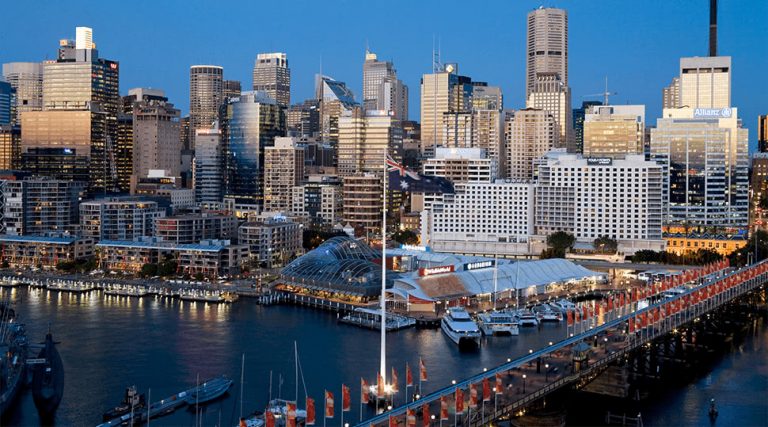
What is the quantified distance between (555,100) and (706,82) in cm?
3387

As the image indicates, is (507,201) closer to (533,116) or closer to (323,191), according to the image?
(323,191)

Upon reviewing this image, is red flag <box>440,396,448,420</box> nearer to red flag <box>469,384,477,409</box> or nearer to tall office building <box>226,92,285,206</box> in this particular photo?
red flag <box>469,384,477,409</box>

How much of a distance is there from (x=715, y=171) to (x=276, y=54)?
9882cm

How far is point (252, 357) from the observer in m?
34.0

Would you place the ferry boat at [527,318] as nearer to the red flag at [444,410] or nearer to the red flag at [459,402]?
the red flag at [459,402]

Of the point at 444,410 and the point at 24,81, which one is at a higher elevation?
the point at 24,81

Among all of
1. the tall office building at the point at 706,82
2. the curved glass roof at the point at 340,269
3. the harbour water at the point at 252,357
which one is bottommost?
the harbour water at the point at 252,357

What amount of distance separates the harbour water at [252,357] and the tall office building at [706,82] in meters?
59.3

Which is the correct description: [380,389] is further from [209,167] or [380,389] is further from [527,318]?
[209,167]

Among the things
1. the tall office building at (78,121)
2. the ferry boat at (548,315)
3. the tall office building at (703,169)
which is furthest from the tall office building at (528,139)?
the ferry boat at (548,315)

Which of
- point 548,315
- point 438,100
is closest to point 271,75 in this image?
point 438,100

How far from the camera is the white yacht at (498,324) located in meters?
38.5

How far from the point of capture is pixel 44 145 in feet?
341

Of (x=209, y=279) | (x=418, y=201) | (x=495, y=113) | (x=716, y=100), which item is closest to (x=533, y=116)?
(x=495, y=113)
